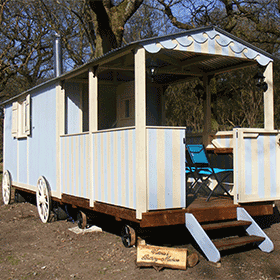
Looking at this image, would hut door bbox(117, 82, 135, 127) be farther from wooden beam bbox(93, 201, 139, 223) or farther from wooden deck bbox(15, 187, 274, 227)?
wooden beam bbox(93, 201, 139, 223)

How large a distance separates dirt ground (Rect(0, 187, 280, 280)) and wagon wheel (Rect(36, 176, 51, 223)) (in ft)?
1.03

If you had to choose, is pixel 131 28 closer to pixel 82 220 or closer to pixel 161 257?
pixel 82 220

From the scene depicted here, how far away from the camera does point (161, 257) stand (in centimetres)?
484

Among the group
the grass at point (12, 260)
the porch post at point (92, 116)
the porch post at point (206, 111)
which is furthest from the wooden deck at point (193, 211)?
the porch post at point (206, 111)

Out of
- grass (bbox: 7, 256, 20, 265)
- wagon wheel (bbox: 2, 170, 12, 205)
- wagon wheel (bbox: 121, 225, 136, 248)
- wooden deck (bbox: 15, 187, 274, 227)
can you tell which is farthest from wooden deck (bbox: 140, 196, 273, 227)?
wagon wheel (bbox: 2, 170, 12, 205)

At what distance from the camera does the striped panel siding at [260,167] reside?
5824 mm

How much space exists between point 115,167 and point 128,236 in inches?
37.5

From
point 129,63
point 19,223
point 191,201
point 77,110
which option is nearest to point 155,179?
point 191,201

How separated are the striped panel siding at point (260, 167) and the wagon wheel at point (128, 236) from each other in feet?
5.37

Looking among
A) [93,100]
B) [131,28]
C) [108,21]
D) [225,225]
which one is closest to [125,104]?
[93,100]

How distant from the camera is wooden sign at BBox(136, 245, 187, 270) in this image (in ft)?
15.6

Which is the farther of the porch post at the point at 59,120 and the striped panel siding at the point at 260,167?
the porch post at the point at 59,120

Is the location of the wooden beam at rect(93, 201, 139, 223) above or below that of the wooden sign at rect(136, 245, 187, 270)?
above

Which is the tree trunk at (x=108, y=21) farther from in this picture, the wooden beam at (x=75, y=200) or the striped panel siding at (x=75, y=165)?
the wooden beam at (x=75, y=200)
